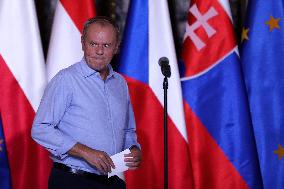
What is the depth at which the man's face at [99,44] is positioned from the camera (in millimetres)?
1691

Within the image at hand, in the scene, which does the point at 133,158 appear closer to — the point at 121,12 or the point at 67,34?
the point at 67,34

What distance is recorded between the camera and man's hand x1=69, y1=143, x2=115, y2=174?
157cm

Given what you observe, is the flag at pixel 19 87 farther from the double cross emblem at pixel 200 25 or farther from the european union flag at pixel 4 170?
the double cross emblem at pixel 200 25

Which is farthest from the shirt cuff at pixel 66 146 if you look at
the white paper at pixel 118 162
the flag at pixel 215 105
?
the flag at pixel 215 105

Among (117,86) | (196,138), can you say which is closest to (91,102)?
(117,86)

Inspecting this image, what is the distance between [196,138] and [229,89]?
31cm

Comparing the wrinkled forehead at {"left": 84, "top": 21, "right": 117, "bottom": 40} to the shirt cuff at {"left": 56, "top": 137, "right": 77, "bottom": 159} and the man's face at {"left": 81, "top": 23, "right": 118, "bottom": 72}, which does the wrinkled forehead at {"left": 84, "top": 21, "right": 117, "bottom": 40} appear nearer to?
the man's face at {"left": 81, "top": 23, "right": 118, "bottom": 72}

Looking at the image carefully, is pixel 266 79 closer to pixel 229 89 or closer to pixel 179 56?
pixel 229 89

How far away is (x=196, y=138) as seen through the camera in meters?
2.53

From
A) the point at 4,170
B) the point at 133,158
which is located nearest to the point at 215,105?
the point at 133,158

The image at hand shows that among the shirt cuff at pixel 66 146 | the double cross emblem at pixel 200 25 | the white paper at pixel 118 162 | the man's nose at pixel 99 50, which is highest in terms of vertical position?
the double cross emblem at pixel 200 25

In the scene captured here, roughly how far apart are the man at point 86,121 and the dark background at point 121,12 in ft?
3.25

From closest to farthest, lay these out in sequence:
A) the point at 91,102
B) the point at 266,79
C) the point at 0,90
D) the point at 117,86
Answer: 1. the point at 91,102
2. the point at 117,86
3. the point at 0,90
4. the point at 266,79

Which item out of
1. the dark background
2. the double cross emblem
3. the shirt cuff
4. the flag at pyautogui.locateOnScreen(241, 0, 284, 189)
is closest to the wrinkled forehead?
the shirt cuff
